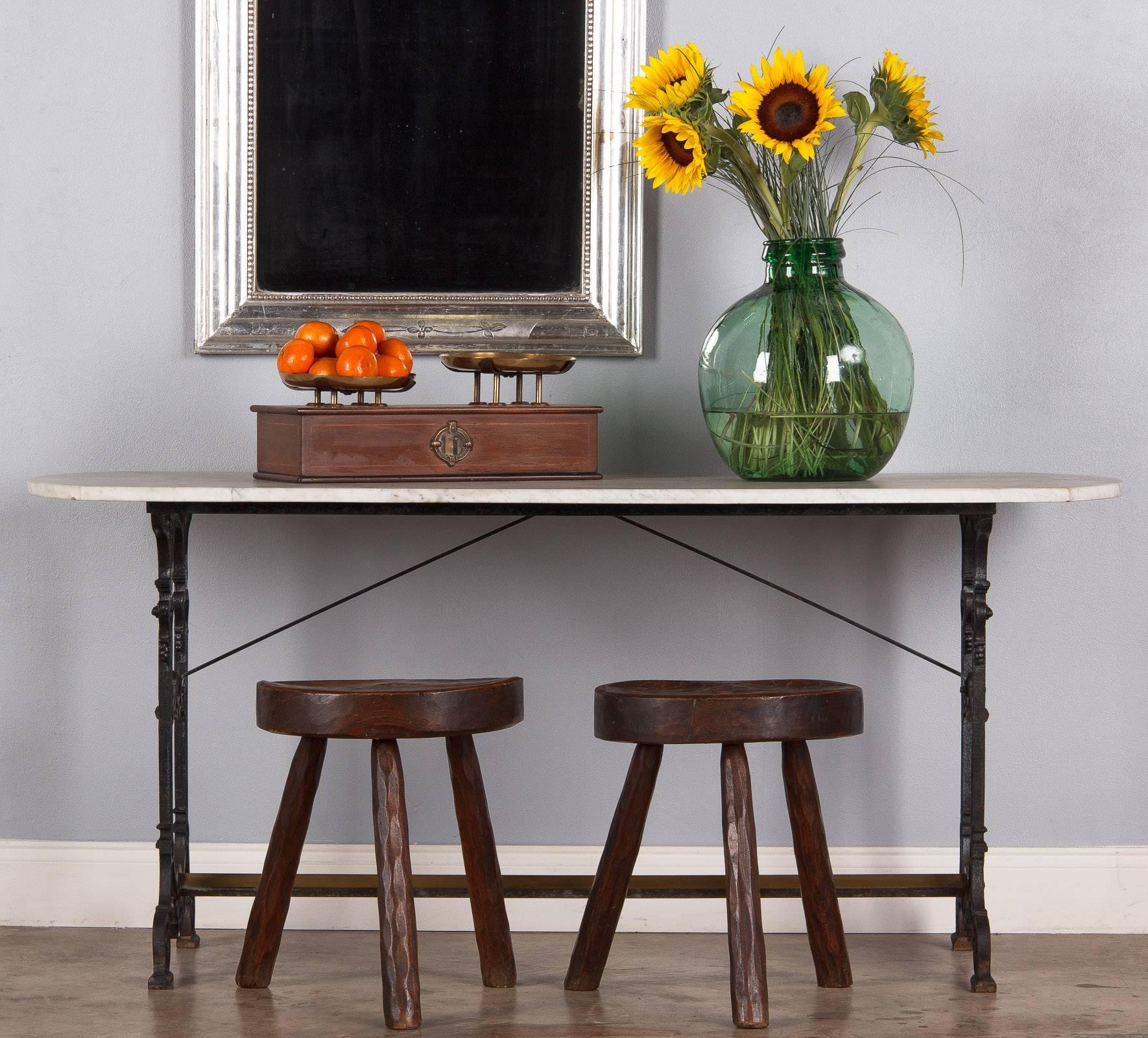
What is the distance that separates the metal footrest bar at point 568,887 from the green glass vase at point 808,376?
26.4 inches

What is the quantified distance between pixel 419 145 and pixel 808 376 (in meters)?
0.86

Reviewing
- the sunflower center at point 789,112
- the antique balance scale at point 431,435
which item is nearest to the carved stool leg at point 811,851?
the antique balance scale at point 431,435

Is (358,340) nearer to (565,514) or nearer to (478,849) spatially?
(565,514)

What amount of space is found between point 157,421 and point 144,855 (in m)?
0.81

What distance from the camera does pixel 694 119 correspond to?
6.77ft

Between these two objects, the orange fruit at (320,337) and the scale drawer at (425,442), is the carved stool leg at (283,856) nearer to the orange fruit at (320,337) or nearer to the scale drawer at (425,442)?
the scale drawer at (425,442)

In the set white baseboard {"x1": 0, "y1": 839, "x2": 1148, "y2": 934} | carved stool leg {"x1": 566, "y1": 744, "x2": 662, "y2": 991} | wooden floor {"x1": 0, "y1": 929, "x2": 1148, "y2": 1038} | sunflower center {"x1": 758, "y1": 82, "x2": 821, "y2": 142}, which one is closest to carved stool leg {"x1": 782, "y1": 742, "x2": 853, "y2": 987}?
wooden floor {"x1": 0, "y1": 929, "x2": 1148, "y2": 1038}

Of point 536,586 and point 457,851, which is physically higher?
point 536,586

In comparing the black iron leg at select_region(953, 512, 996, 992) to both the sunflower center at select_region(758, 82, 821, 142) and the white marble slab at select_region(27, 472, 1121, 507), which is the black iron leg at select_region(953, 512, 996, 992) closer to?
the white marble slab at select_region(27, 472, 1121, 507)

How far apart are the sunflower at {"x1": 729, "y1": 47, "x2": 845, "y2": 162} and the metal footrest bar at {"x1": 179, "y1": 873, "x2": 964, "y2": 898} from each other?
116cm

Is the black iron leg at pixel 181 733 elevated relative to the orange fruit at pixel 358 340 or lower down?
lower down

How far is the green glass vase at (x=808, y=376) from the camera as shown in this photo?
6.56ft

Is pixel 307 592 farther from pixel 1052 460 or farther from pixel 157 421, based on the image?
pixel 1052 460

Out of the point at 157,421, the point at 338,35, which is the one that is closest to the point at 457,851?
the point at 157,421
